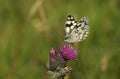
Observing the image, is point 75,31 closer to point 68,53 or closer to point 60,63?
point 68,53

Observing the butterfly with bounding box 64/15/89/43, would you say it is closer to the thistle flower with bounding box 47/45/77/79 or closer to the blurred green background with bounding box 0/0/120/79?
the thistle flower with bounding box 47/45/77/79

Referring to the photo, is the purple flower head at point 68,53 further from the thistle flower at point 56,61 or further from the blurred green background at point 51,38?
the blurred green background at point 51,38

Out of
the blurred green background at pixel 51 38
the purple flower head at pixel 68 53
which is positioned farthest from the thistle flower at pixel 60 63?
the blurred green background at pixel 51 38

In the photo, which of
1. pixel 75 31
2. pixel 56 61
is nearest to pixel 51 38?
pixel 75 31

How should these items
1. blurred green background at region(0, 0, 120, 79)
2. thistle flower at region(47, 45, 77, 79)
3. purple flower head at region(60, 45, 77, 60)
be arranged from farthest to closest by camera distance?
blurred green background at region(0, 0, 120, 79), purple flower head at region(60, 45, 77, 60), thistle flower at region(47, 45, 77, 79)

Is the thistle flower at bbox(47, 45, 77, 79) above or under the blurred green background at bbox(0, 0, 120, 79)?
under

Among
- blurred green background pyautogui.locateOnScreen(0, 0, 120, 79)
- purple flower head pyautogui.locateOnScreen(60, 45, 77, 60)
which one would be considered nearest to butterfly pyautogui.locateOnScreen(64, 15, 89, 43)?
purple flower head pyautogui.locateOnScreen(60, 45, 77, 60)

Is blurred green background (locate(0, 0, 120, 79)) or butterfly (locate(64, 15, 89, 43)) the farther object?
blurred green background (locate(0, 0, 120, 79))

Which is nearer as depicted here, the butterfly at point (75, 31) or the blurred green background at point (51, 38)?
the butterfly at point (75, 31)
